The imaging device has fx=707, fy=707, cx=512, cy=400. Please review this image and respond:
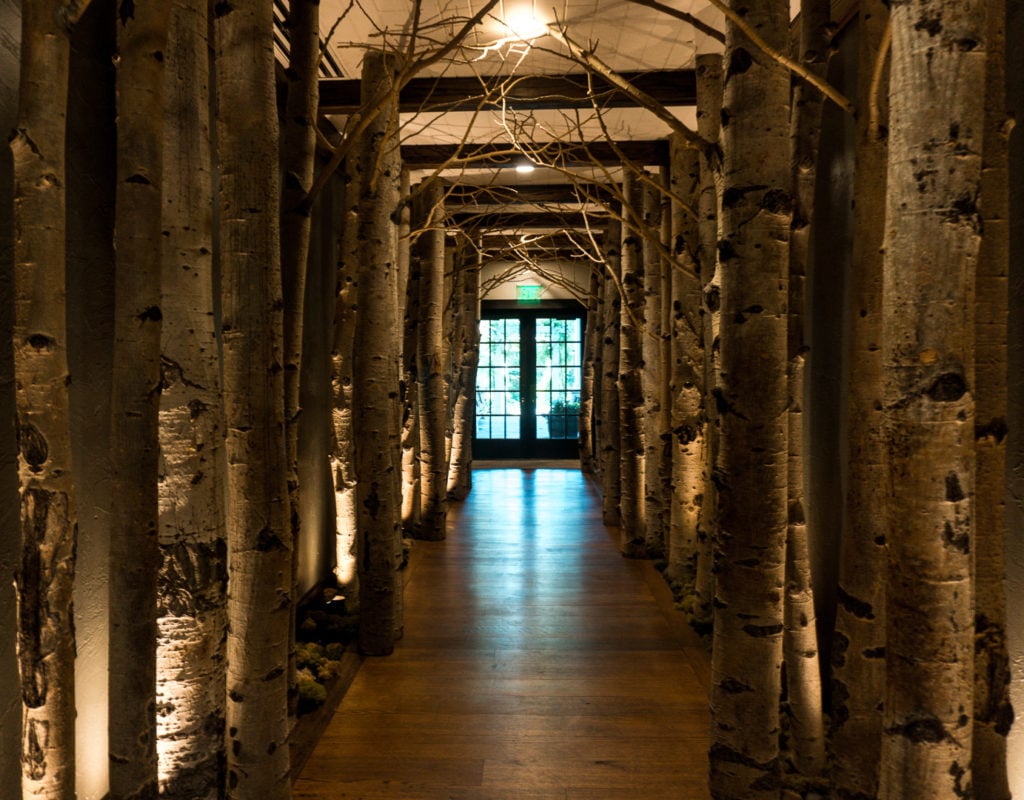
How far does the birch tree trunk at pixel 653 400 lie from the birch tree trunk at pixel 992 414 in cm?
352

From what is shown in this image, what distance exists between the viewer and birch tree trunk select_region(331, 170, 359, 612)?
3.55 metres

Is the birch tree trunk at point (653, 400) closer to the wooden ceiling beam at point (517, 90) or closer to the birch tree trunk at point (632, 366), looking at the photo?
the birch tree trunk at point (632, 366)

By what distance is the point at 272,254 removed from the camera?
1835 mm

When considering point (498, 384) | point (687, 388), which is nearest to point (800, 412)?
point (687, 388)

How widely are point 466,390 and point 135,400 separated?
6.90 metres

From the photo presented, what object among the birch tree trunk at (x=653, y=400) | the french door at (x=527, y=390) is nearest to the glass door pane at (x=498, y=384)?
the french door at (x=527, y=390)

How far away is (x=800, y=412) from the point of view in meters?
2.20

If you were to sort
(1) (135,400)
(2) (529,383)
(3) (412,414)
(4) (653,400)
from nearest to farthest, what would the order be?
1. (1) (135,400)
2. (4) (653,400)
3. (3) (412,414)
4. (2) (529,383)

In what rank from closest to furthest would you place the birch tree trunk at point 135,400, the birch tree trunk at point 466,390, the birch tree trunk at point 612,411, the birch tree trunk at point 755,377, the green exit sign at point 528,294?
the birch tree trunk at point 135,400 < the birch tree trunk at point 755,377 < the birch tree trunk at point 612,411 < the birch tree trunk at point 466,390 < the green exit sign at point 528,294

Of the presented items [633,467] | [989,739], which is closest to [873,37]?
[989,739]

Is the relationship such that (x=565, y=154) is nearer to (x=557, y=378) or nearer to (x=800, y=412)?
(x=800, y=412)

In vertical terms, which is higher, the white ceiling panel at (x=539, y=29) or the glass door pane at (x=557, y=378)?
the white ceiling panel at (x=539, y=29)

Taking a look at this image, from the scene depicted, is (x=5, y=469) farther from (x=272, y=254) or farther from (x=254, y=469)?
(x=272, y=254)

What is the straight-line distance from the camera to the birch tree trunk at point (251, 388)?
179 cm
